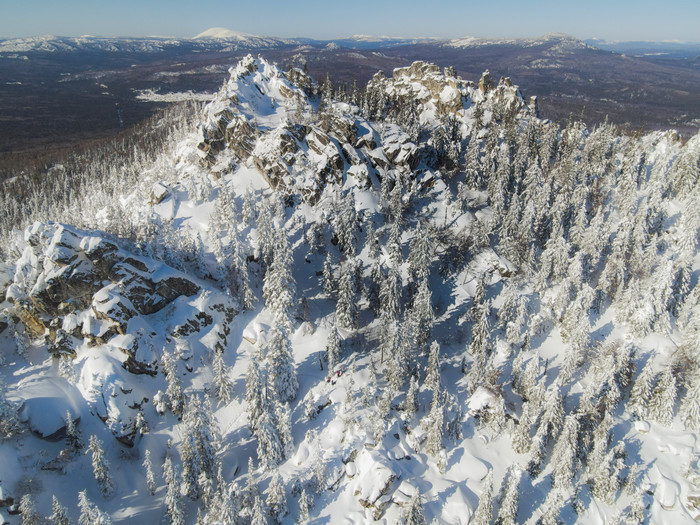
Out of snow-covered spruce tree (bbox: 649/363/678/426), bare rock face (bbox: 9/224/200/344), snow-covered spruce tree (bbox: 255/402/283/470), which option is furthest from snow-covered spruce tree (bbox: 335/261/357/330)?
snow-covered spruce tree (bbox: 649/363/678/426)

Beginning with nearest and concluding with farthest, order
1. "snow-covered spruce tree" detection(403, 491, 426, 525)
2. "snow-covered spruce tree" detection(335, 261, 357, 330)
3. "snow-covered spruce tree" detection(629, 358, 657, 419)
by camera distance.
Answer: "snow-covered spruce tree" detection(403, 491, 426, 525) → "snow-covered spruce tree" detection(629, 358, 657, 419) → "snow-covered spruce tree" detection(335, 261, 357, 330)

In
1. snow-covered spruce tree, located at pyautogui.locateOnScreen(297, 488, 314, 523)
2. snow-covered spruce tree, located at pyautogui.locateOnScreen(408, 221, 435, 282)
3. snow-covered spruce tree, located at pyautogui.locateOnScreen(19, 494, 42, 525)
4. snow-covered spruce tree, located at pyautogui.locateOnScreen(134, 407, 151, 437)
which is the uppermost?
snow-covered spruce tree, located at pyautogui.locateOnScreen(408, 221, 435, 282)

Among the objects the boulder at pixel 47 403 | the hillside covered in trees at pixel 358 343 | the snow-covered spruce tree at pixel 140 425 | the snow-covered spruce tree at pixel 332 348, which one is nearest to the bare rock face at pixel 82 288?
the hillside covered in trees at pixel 358 343

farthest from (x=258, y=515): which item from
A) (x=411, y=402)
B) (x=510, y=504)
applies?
(x=510, y=504)

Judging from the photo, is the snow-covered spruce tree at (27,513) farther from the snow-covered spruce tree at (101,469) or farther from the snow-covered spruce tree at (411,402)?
the snow-covered spruce tree at (411,402)

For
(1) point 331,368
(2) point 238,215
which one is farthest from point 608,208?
(2) point 238,215

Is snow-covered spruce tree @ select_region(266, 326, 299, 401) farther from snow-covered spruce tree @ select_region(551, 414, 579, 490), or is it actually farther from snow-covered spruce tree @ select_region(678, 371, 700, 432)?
snow-covered spruce tree @ select_region(678, 371, 700, 432)
